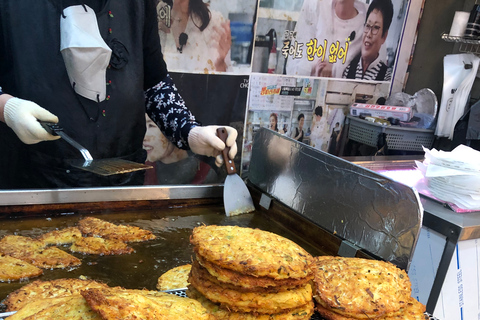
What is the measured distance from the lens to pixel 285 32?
4297 millimetres

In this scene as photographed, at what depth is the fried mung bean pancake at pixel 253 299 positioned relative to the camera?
4.23ft

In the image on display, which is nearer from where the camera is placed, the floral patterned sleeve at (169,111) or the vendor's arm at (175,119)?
the vendor's arm at (175,119)

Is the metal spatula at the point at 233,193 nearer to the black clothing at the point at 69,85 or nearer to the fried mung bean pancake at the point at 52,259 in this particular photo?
the black clothing at the point at 69,85

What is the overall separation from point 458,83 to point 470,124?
0.71m

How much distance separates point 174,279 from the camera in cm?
183

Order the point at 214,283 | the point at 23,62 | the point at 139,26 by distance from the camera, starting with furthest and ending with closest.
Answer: the point at 139,26 < the point at 23,62 < the point at 214,283

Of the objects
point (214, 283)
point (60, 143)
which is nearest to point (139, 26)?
point (60, 143)


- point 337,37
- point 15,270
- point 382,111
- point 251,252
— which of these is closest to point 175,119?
point 15,270

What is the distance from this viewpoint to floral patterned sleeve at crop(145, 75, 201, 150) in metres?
3.04

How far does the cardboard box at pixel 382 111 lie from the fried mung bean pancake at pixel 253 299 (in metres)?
3.80

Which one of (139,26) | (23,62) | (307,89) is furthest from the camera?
(307,89)

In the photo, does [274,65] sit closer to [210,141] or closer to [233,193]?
→ [210,141]

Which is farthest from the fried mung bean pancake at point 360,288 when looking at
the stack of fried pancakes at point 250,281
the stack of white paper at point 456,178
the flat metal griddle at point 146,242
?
the stack of white paper at point 456,178

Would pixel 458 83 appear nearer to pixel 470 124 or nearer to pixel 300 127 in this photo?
pixel 470 124
